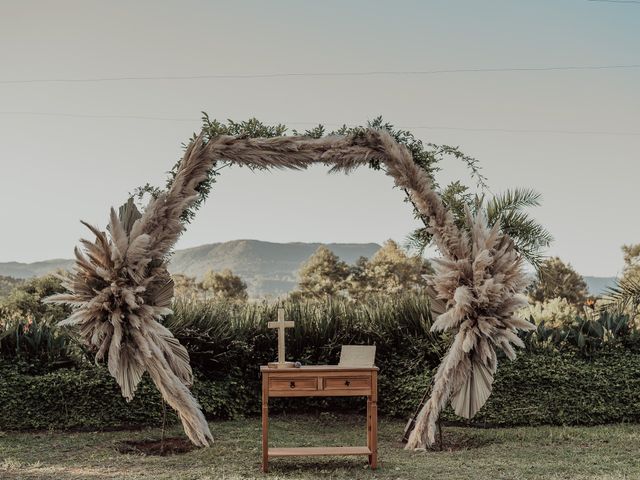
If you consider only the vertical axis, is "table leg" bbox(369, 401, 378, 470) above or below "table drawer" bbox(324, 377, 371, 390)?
below

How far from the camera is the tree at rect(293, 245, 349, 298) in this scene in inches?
1438

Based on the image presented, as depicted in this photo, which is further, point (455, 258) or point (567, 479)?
point (455, 258)

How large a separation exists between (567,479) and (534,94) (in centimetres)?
991

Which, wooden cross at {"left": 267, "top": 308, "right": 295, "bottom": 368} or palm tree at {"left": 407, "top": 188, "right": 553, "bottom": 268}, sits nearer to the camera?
wooden cross at {"left": 267, "top": 308, "right": 295, "bottom": 368}

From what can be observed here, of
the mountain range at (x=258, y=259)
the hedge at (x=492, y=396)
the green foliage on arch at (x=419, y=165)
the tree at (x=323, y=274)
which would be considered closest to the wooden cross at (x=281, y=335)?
the green foliage on arch at (x=419, y=165)

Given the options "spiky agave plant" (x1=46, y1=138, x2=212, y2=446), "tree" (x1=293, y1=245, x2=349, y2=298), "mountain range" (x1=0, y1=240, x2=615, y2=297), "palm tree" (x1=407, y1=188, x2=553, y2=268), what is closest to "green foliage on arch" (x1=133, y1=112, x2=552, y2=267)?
"palm tree" (x1=407, y1=188, x2=553, y2=268)

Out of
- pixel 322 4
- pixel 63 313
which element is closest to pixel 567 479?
pixel 322 4

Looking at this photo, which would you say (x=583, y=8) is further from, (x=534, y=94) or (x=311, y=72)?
(x=311, y=72)

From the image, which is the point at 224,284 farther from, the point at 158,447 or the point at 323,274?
the point at 158,447

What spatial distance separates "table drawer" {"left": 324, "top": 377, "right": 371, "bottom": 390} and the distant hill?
112 ft

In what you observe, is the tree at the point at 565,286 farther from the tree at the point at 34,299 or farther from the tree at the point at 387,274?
the tree at the point at 34,299

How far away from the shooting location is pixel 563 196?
53.2 ft

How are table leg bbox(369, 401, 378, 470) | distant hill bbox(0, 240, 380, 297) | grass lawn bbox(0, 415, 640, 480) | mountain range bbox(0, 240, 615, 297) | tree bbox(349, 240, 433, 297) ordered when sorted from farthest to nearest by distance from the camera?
1. distant hill bbox(0, 240, 380, 297)
2. mountain range bbox(0, 240, 615, 297)
3. tree bbox(349, 240, 433, 297)
4. table leg bbox(369, 401, 378, 470)
5. grass lawn bbox(0, 415, 640, 480)

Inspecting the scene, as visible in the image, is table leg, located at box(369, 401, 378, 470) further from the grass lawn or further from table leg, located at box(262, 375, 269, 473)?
table leg, located at box(262, 375, 269, 473)
